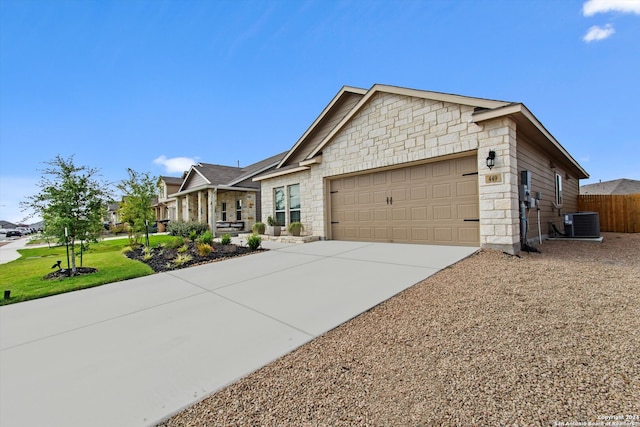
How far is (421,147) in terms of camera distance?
7.04 meters

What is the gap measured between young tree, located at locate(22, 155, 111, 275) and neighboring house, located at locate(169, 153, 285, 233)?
27.7ft

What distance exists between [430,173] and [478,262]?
291 centimetres

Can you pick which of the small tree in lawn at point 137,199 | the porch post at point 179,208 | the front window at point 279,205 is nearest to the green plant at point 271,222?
the front window at point 279,205

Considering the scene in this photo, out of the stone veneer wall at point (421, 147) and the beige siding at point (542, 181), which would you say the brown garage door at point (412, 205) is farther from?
the beige siding at point (542, 181)

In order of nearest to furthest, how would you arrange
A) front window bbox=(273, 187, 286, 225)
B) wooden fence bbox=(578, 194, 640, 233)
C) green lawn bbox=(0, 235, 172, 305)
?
green lawn bbox=(0, 235, 172, 305) < front window bbox=(273, 187, 286, 225) < wooden fence bbox=(578, 194, 640, 233)

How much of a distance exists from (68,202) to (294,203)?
A: 708cm

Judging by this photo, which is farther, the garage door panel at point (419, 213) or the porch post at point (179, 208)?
the porch post at point (179, 208)

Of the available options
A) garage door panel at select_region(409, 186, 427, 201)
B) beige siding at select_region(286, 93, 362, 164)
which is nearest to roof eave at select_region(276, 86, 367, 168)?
beige siding at select_region(286, 93, 362, 164)

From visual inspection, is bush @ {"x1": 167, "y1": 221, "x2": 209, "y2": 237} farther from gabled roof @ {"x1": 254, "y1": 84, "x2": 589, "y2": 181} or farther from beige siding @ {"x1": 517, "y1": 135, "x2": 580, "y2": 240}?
beige siding @ {"x1": 517, "y1": 135, "x2": 580, "y2": 240}

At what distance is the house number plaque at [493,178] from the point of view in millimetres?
5787

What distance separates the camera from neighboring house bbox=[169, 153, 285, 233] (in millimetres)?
15664

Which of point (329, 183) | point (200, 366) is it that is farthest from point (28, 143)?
A: point (200, 366)

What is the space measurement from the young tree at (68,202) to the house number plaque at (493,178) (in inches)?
379

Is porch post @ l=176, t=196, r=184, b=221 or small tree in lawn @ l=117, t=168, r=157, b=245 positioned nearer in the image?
small tree in lawn @ l=117, t=168, r=157, b=245
